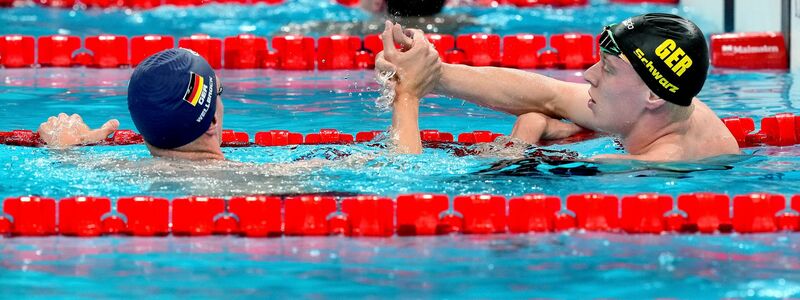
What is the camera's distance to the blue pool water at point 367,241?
311 centimetres

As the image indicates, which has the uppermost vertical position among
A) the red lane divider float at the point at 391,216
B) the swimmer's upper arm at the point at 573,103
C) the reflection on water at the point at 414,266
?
the swimmer's upper arm at the point at 573,103

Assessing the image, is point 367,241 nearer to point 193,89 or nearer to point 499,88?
point 193,89

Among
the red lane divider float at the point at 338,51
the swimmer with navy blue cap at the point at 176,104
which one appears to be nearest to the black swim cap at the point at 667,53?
the swimmer with navy blue cap at the point at 176,104

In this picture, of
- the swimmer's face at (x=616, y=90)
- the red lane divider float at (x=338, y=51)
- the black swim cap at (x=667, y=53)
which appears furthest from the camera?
the red lane divider float at (x=338, y=51)

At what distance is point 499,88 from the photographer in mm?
4621

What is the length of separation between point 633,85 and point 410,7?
18.0ft

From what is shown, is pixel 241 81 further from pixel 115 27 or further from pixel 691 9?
pixel 691 9

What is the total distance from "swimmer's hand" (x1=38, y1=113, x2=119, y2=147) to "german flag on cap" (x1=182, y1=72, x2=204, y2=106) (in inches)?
35.0

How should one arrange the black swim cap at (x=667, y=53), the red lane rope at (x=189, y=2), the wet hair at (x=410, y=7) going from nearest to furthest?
the black swim cap at (x=667, y=53) → the wet hair at (x=410, y=7) → the red lane rope at (x=189, y=2)

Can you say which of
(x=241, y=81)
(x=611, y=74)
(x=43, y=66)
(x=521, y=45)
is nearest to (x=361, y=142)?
(x=611, y=74)

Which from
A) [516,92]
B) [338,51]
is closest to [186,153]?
[516,92]

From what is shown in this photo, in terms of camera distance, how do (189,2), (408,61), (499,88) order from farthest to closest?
1. (189,2)
2. (499,88)
3. (408,61)

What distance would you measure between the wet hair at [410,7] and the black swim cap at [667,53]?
540cm

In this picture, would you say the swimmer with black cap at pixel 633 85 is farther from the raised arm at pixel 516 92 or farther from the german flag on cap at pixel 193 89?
the german flag on cap at pixel 193 89
